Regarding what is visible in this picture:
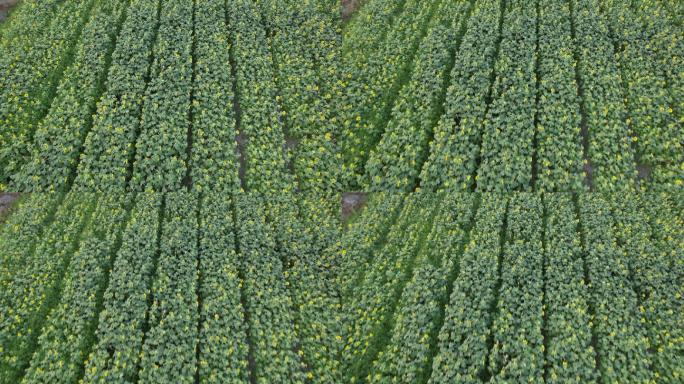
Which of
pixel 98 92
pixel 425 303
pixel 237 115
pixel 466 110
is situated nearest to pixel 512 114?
pixel 466 110

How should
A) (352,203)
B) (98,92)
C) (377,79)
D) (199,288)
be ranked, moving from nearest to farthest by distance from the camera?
(199,288) < (352,203) < (98,92) < (377,79)

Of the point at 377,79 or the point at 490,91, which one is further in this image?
the point at 377,79

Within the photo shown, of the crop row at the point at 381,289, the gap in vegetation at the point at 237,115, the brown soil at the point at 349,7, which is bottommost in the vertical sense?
the crop row at the point at 381,289

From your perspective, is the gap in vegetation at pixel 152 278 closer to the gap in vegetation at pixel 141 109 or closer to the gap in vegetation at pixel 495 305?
the gap in vegetation at pixel 141 109

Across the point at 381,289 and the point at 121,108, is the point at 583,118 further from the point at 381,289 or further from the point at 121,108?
the point at 121,108

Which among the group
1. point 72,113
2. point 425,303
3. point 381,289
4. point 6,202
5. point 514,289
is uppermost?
point 72,113

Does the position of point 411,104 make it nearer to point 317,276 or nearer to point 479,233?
point 479,233

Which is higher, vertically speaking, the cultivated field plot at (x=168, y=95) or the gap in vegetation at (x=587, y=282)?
the cultivated field plot at (x=168, y=95)

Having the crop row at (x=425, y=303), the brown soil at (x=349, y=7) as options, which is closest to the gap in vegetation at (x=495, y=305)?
the crop row at (x=425, y=303)
